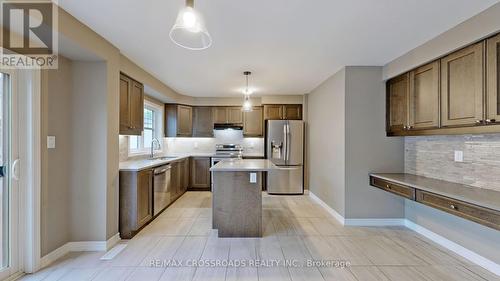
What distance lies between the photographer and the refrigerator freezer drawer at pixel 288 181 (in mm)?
6156

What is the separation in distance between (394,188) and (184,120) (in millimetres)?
4952

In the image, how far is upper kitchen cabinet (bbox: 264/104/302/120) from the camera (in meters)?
6.49

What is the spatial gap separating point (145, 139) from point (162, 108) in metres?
1.05

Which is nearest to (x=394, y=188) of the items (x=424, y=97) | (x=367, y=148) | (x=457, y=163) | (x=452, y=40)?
(x=457, y=163)

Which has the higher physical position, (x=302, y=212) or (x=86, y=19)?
(x=86, y=19)

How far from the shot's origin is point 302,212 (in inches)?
185

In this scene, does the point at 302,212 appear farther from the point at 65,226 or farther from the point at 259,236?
the point at 65,226

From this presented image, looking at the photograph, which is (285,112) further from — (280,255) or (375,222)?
(280,255)

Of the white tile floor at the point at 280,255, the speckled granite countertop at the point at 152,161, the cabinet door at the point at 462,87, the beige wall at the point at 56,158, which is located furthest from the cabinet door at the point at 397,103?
the beige wall at the point at 56,158

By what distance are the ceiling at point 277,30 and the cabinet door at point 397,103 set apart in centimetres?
38

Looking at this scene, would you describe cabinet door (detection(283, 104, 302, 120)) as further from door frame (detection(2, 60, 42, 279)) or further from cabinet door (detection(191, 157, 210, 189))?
door frame (detection(2, 60, 42, 279))

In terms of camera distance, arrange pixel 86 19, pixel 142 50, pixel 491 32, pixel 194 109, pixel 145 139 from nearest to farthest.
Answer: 1. pixel 491 32
2. pixel 86 19
3. pixel 142 50
4. pixel 145 139
5. pixel 194 109

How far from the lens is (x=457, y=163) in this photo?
10.1 ft

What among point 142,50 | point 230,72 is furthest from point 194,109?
point 142,50
